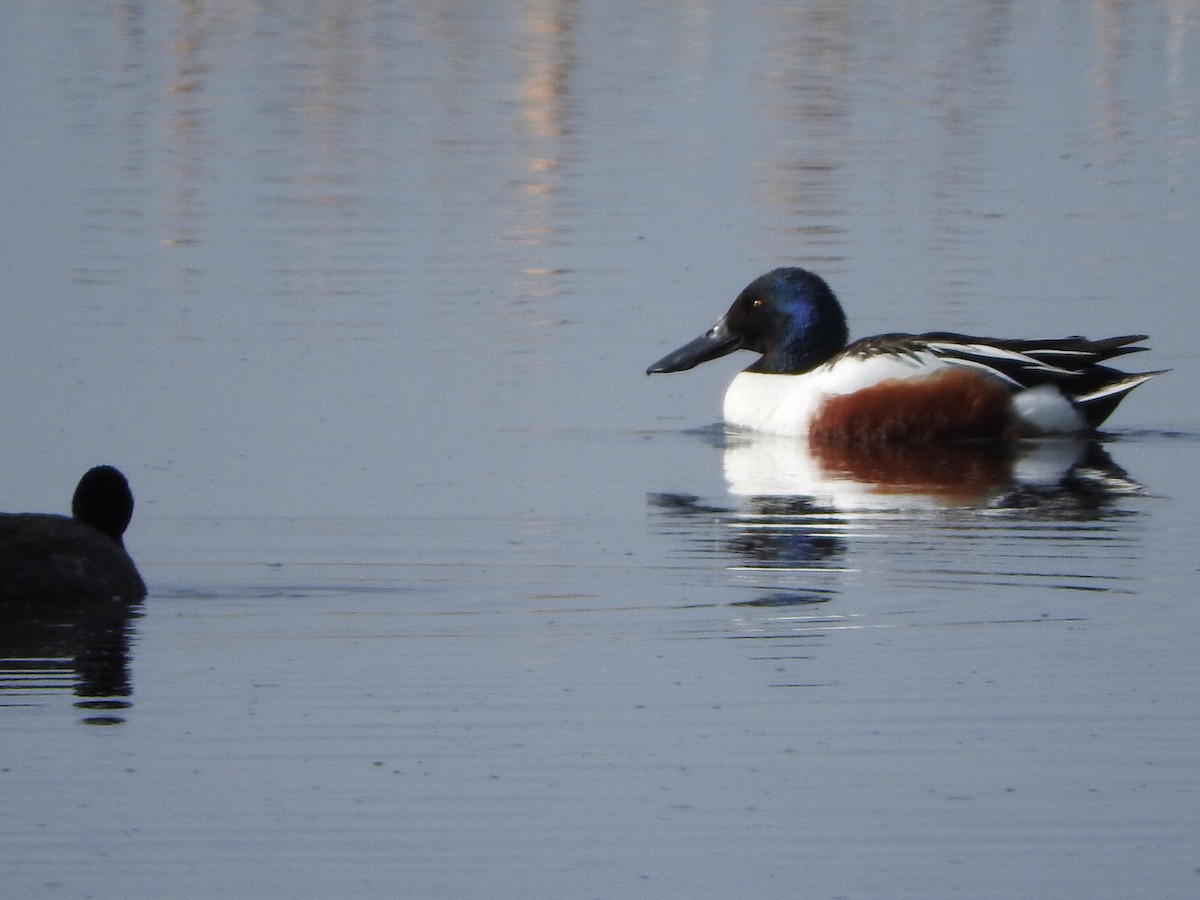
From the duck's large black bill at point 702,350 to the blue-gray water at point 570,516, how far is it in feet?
0.58

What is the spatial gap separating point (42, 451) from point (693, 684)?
4.17m

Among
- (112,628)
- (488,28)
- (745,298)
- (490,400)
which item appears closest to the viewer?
(112,628)

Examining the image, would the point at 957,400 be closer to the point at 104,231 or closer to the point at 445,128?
the point at 104,231

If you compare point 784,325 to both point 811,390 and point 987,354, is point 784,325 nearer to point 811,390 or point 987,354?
point 811,390

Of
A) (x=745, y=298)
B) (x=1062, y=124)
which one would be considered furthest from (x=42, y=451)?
(x=1062, y=124)

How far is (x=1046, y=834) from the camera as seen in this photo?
585 cm

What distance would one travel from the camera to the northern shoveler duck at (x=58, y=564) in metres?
7.88

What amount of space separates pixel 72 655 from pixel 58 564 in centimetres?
54

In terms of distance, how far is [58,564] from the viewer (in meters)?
7.93

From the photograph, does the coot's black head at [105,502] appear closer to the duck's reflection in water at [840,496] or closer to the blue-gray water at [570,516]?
the blue-gray water at [570,516]

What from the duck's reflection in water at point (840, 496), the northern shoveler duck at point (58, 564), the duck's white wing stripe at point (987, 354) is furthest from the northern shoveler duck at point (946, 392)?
the northern shoveler duck at point (58, 564)

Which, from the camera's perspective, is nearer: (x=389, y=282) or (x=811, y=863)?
(x=811, y=863)

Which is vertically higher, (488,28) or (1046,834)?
(488,28)

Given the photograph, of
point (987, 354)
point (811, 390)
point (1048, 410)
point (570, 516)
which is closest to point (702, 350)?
point (811, 390)
